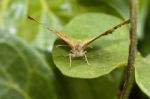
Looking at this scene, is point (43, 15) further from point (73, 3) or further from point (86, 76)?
point (86, 76)

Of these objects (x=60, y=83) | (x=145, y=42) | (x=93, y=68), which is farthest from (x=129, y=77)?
(x=145, y=42)

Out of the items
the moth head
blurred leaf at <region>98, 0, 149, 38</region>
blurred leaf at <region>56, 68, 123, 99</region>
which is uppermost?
the moth head

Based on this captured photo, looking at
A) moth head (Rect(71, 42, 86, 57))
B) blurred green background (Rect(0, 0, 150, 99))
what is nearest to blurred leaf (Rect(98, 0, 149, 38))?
blurred green background (Rect(0, 0, 150, 99))

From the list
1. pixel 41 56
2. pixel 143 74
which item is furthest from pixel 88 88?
pixel 143 74

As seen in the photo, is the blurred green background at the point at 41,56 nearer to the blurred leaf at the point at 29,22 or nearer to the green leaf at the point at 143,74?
the blurred leaf at the point at 29,22

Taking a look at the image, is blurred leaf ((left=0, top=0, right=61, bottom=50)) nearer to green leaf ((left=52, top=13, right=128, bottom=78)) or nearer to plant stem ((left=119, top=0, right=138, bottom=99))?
green leaf ((left=52, top=13, right=128, bottom=78))
